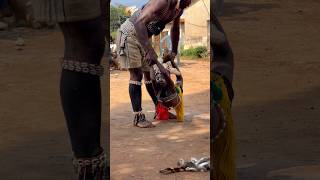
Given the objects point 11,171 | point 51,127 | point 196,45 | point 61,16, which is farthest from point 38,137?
point 196,45

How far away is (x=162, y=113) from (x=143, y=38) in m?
1.99

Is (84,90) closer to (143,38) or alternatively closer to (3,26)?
(3,26)

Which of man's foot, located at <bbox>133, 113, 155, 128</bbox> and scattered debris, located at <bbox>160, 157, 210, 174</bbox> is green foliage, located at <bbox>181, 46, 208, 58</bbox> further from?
scattered debris, located at <bbox>160, 157, 210, 174</bbox>

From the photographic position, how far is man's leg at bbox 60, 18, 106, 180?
2381mm

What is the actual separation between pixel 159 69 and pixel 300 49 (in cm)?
336

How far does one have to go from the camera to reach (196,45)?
66.3 feet

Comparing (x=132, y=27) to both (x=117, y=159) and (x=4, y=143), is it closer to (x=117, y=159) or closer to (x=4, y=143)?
(x=117, y=159)

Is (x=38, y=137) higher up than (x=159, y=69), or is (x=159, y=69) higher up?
(x=38, y=137)

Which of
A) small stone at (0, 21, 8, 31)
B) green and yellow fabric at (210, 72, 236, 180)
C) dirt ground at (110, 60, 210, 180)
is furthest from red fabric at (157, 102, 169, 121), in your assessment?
small stone at (0, 21, 8, 31)

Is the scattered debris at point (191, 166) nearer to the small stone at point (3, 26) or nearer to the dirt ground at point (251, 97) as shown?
the dirt ground at point (251, 97)

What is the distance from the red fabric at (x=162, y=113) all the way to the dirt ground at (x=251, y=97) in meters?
4.32

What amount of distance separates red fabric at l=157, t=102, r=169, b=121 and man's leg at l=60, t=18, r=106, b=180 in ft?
14.2

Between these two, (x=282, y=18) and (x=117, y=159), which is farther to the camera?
(x=117, y=159)

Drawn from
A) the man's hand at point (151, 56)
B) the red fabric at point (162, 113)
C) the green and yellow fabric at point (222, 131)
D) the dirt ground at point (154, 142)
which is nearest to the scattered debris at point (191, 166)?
the dirt ground at point (154, 142)
